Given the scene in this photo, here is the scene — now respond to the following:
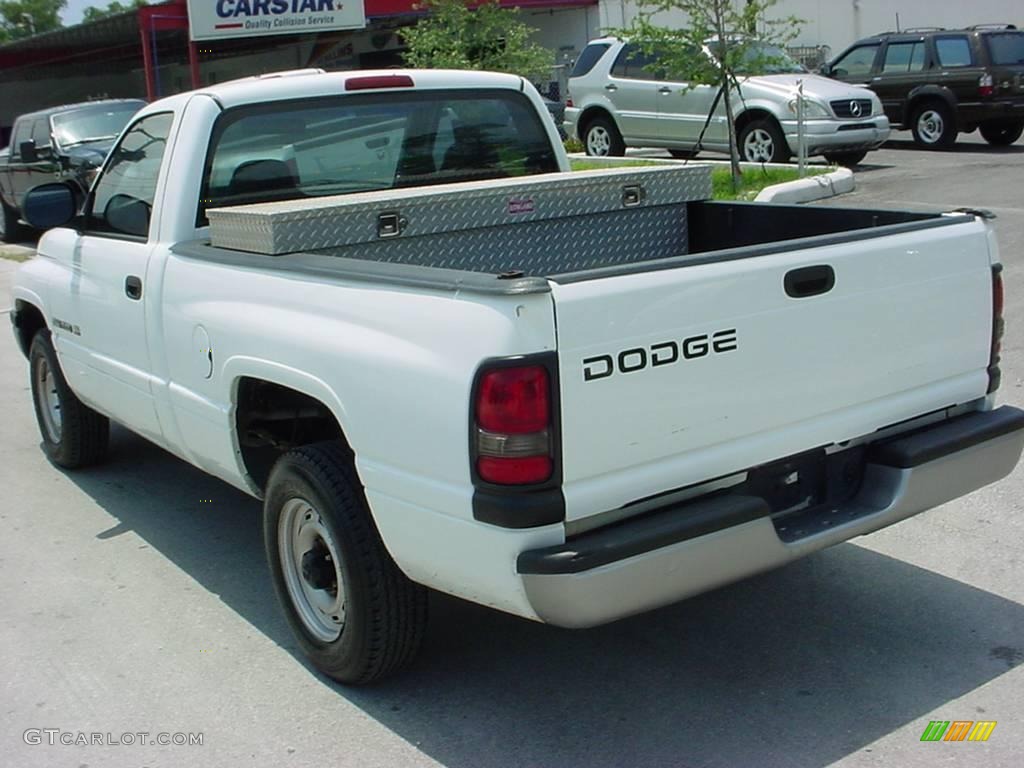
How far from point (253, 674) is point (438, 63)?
582 inches

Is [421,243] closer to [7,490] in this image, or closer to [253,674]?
[253,674]

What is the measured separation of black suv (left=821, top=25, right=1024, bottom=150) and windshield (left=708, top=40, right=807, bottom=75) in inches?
88.6

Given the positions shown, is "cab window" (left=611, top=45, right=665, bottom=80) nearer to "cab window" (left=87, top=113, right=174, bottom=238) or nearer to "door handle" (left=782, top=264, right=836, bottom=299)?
"cab window" (left=87, top=113, right=174, bottom=238)

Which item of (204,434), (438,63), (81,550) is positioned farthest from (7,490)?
(438,63)

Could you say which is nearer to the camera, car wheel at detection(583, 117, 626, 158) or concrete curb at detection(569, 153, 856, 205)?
concrete curb at detection(569, 153, 856, 205)

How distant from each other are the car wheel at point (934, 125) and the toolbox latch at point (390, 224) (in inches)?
636

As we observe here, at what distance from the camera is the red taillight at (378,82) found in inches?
205

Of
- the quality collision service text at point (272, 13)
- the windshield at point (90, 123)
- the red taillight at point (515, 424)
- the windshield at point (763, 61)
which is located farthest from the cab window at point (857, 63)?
the red taillight at point (515, 424)

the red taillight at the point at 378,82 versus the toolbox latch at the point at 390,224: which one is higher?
the red taillight at the point at 378,82

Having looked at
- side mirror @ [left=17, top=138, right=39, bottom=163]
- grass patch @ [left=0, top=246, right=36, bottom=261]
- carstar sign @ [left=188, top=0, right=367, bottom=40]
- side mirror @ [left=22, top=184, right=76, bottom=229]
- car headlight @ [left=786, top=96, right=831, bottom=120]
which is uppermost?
carstar sign @ [left=188, top=0, right=367, bottom=40]

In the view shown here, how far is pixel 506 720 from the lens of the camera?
380 centimetres

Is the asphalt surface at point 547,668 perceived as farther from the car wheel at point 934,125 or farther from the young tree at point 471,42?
the car wheel at point 934,125

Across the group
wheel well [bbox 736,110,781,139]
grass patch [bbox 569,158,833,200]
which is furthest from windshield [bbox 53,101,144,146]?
wheel well [bbox 736,110,781,139]

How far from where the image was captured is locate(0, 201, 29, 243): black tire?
17.7 meters
